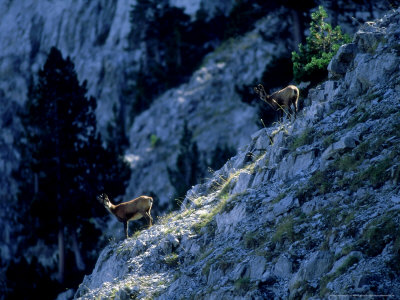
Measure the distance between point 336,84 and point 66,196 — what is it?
82.0 ft

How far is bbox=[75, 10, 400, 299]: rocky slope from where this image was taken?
12.5 metres

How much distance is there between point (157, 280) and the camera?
56.6 ft

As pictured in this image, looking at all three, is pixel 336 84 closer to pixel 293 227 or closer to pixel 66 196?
pixel 293 227

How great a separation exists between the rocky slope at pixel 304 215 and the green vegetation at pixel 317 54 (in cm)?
242

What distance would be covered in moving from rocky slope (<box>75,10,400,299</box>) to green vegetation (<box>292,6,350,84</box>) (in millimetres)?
2418

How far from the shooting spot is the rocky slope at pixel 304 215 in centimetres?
1252

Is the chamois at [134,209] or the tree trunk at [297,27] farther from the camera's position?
the tree trunk at [297,27]

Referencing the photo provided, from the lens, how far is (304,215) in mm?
14750

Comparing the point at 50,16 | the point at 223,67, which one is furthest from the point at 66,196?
the point at 50,16

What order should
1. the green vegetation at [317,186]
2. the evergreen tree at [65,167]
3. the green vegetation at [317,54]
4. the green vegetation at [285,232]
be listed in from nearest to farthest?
the green vegetation at [285,232] → the green vegetation at [317,186] → the green vegetation at [317,54] → the evergreen tree at [65,167]

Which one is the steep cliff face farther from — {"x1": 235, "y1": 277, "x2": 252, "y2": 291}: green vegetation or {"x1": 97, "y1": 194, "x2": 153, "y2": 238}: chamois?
{"x1": 235, "y1": 277, "x2": 252, "y2": 291}: green vegetation

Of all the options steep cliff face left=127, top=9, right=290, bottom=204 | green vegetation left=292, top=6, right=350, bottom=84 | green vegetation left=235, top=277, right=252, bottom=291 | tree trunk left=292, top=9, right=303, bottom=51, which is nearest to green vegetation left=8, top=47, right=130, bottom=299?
tree trunk left=292, top=9, right=303, bottom=51

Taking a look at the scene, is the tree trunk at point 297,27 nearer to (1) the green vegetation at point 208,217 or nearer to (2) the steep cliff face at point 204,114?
(2) the steep cliff face at point 204,114

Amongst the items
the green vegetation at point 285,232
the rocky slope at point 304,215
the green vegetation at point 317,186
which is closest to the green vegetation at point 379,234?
the rocky slope at point 304,215
